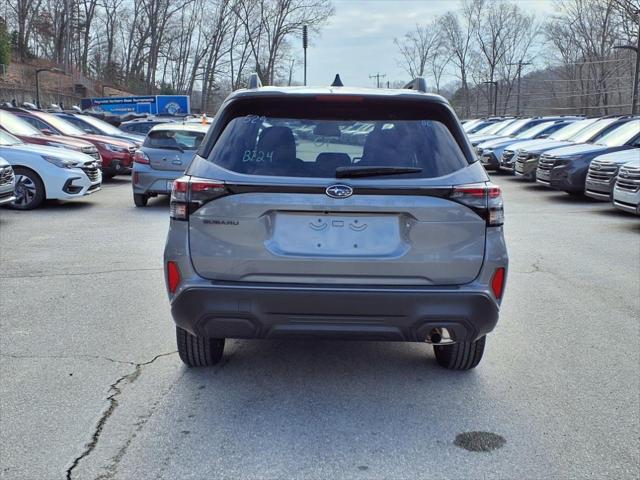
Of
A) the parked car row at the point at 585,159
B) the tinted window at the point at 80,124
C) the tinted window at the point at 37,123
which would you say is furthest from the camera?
the tinted window at the point at 80,124

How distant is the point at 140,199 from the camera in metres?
12.7

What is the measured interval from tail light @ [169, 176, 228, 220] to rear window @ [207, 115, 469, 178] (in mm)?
140

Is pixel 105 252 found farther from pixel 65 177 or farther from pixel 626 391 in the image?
pixel 626 391

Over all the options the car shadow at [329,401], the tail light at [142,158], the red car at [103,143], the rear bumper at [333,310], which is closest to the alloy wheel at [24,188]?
the tail light at [142,158]

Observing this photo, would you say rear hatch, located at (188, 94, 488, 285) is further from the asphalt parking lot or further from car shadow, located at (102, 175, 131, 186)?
car shadow, located at (102, 175, 131, 186)

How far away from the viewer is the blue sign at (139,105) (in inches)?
1770

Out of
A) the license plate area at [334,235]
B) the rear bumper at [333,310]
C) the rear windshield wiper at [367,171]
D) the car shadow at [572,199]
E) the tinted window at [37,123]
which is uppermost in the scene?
the tinted window at [37,123]

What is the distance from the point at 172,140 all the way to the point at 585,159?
27.5 feet

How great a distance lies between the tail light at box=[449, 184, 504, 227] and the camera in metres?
3.56

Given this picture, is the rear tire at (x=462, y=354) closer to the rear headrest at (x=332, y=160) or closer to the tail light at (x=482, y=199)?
the tail light at (x=482, y=199)

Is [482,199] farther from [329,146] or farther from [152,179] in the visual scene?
[152,179]

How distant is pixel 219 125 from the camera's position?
379 centimetres

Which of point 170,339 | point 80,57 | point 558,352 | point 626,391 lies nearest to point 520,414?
point 626,391

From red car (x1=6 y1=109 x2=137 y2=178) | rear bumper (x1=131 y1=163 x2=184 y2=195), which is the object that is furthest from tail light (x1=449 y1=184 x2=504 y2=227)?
red car (x1=6 y1=109 x2=137 y2=178)
